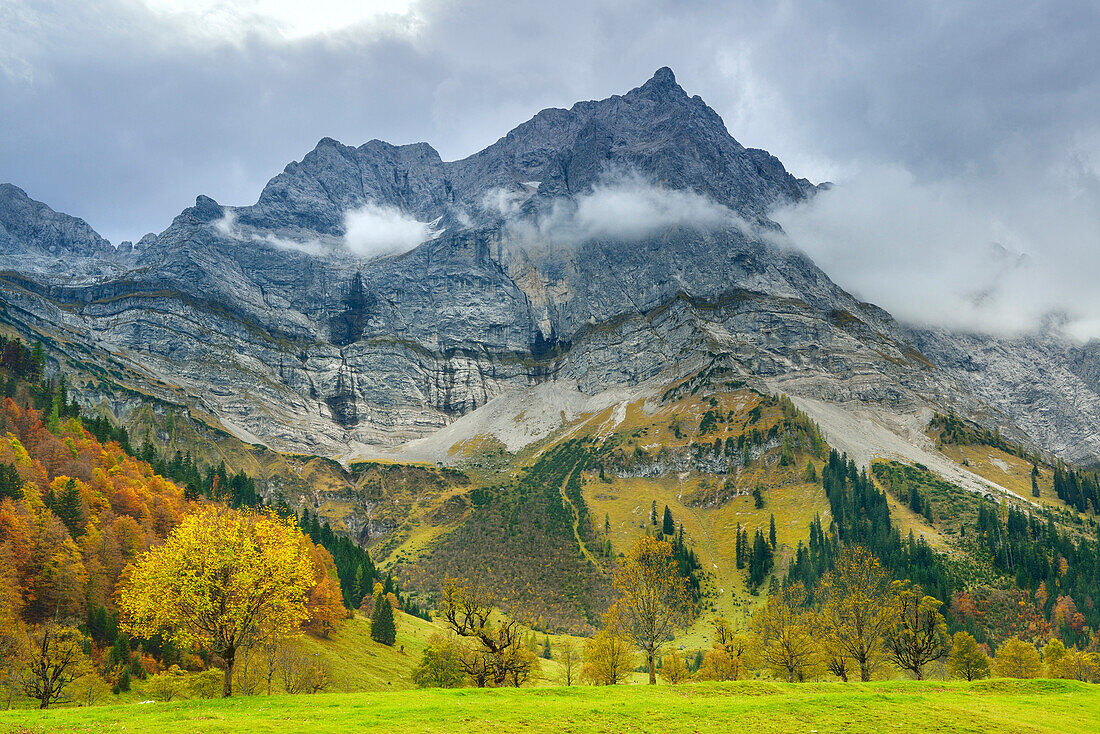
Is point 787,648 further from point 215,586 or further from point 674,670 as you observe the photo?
point 215,586

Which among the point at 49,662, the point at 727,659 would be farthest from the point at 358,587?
the point at 727,659

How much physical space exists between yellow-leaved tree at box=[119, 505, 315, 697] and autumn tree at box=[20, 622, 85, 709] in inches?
633

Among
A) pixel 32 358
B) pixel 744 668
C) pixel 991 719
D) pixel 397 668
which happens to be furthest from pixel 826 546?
pixel 32 358

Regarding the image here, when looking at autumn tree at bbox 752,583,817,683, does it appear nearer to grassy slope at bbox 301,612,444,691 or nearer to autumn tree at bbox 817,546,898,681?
autumn tree at bbox 817,546,898,681

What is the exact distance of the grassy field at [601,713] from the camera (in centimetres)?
2967

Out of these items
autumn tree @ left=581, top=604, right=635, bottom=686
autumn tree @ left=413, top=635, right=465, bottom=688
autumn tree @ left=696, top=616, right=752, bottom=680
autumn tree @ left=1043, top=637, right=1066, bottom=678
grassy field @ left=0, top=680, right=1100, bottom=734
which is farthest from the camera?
autumn tree @ left=1043, top=637, right=1066, bottom=678

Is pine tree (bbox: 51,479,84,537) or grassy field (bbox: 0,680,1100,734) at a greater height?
pine tree (bbox: 51,479,84,537)

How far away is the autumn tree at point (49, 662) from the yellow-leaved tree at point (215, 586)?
16.1 meters

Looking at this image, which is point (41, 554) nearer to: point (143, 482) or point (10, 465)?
point (10, 465)

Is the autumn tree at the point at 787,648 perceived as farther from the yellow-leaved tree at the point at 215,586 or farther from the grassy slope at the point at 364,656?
the yellow-leaved tree at the point at 215,586

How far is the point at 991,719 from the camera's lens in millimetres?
33344

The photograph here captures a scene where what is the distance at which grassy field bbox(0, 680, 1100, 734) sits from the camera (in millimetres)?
29672

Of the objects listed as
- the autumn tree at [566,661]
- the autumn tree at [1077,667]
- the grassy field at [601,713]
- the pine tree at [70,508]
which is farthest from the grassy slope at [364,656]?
the autumn tree at [1077,667]

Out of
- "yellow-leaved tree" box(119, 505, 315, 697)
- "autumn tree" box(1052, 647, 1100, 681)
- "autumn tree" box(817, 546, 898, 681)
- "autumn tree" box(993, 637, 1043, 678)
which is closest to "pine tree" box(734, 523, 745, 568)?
"autumn tree" box(993, 637, 1043, 678)
